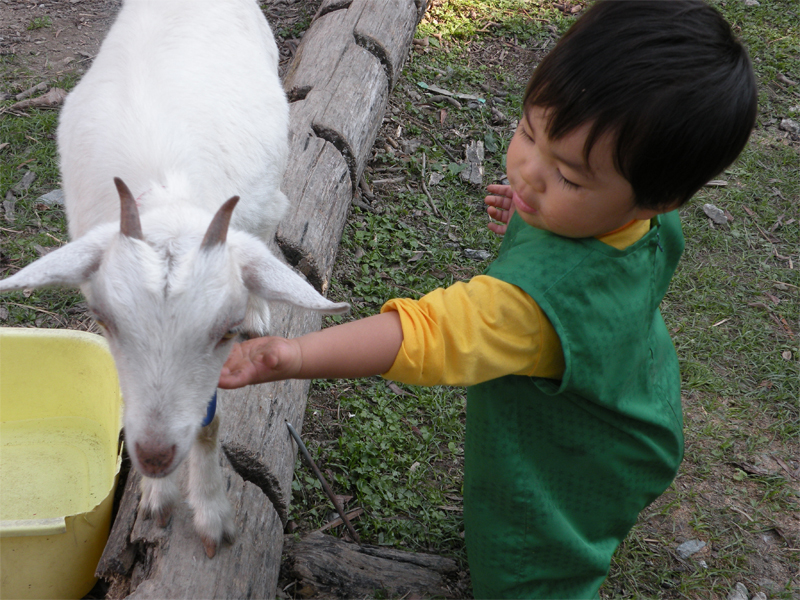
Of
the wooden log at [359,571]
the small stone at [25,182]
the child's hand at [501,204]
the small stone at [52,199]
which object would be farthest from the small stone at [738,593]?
the small stone at [25,182]

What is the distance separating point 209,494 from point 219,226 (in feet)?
3.55

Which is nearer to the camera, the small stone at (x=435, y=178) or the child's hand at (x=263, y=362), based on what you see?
the child's hand at (x=263, y=362)

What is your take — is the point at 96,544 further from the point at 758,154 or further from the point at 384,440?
the point at 758,154

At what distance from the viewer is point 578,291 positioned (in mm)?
1873

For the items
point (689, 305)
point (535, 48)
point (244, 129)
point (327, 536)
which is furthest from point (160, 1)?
point (535, 48)

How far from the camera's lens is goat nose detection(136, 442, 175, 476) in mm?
1652

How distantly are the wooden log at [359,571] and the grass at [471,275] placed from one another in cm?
17

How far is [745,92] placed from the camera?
1.73 m

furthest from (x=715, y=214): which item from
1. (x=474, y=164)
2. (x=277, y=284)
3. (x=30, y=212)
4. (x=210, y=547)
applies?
(x=30, y=212)

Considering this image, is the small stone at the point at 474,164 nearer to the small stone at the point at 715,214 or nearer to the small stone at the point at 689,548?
the small stone at the point at 715,214

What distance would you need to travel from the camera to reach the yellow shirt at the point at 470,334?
5.68 feet

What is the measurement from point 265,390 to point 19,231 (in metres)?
1.93

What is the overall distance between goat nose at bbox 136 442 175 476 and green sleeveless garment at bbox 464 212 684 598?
3.20 ft

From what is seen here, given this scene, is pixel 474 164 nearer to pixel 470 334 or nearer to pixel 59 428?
pixel 59 428
